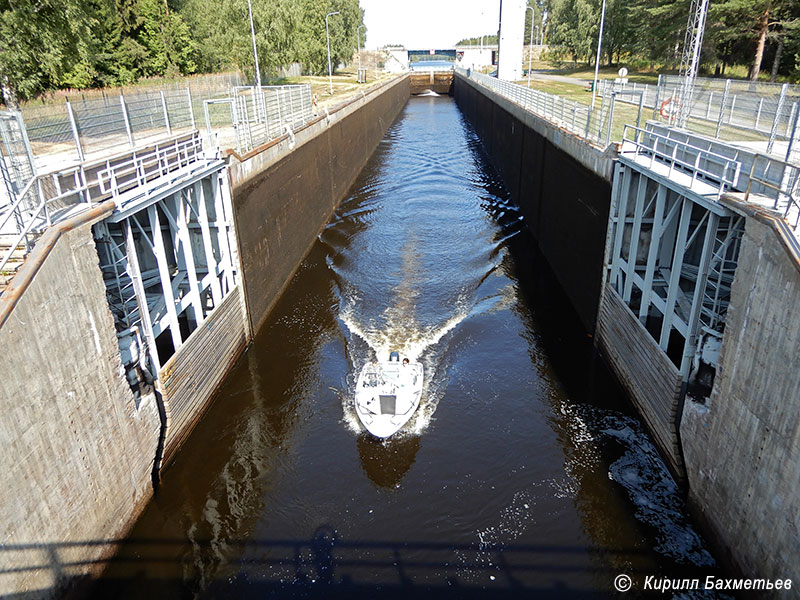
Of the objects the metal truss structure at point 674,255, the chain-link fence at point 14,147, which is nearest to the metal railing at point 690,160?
the metal truss structure at point 674,255

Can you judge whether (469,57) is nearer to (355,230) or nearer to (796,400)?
(355,230)

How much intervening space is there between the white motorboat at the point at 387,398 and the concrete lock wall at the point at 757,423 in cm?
621

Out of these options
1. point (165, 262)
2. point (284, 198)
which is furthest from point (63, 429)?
point (284, 198)

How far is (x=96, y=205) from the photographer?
1023 centimetres

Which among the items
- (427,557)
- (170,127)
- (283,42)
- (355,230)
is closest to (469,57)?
(283,42)

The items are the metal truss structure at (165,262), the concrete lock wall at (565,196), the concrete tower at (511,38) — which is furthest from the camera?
the concrete tower at (511,38)

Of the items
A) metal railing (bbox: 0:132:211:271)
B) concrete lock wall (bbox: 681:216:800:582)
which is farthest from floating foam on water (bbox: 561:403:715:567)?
metal railing (bbox: 0:132:211:271)

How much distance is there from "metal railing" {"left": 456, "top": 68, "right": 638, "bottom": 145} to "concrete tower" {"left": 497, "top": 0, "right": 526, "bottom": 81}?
31909 mm

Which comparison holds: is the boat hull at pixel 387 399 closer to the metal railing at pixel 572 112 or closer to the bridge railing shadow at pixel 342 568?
the bridge railing shadow at pixel 342 568

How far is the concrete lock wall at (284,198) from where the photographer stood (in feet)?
58.7

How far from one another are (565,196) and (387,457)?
13424 mm

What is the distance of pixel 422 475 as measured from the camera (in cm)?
1243

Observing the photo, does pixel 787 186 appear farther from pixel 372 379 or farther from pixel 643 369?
pixel 372 379

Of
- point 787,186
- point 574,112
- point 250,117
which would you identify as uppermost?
point 250,117
